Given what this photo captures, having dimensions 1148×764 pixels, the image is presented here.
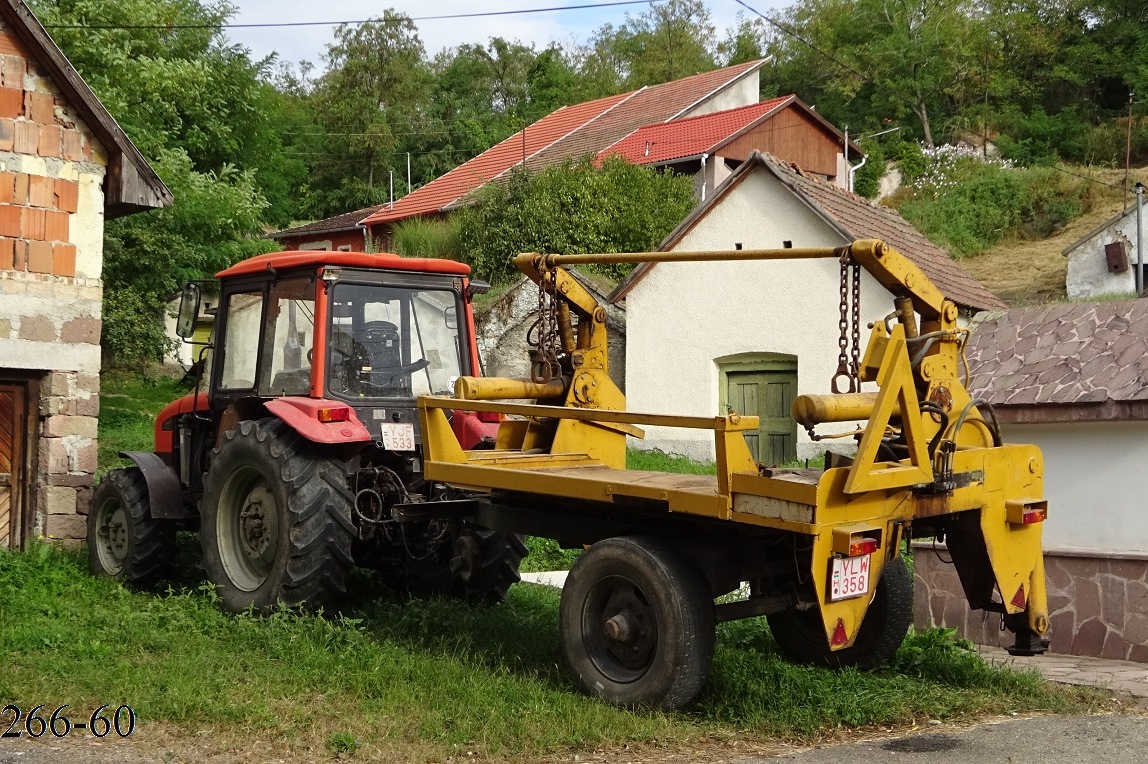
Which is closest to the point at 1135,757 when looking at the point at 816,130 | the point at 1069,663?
the point at 1069,663

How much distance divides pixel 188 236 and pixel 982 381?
14.2 meters

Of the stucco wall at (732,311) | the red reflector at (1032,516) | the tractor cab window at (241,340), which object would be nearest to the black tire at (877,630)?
the red reflector at (1032,516)

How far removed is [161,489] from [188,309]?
1.35 m

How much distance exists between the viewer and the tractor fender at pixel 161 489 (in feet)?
29.4

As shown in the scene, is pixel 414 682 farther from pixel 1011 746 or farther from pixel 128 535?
pixel 128 535

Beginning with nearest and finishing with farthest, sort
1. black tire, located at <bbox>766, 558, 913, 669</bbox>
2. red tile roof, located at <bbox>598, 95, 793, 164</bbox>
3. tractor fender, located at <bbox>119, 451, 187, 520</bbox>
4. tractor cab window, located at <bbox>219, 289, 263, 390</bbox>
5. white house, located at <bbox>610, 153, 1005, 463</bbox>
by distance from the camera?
1. black tire, located at <bbox>766, 558, 913, 669</bbox>
2. tractor cab window, located at <bbox>219, 289, 263, 390</bbox>
3. tractor fender, located at <bbox>119, 451, 187, 520</bbox>
4. white house, located at <bbox>610, 153, 1005, 463</bbox>
5. red tile roof, located at <bbox>598, 95, 793, 164</bbox>

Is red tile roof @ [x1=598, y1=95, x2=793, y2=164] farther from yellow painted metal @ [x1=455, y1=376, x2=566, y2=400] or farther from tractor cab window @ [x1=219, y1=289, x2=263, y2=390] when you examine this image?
yellow painted metal @ [x1=455, y1=376, x2=566, y2=400]

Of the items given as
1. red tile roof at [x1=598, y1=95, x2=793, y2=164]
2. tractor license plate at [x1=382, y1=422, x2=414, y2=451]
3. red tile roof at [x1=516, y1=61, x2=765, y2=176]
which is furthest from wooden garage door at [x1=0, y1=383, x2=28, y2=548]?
red tile roof at [x1=516, y1=61, x2=765, y2=176]

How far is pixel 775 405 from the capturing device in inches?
674

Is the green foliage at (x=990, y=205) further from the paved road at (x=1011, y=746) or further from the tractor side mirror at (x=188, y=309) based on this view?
the paved road at (x=1011, y=746)

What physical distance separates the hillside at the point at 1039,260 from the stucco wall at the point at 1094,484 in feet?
56.7

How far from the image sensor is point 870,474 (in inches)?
219

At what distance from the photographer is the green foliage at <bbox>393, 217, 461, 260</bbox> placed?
2445 centimetres

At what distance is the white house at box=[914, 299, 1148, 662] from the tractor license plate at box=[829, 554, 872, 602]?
3.30 m
